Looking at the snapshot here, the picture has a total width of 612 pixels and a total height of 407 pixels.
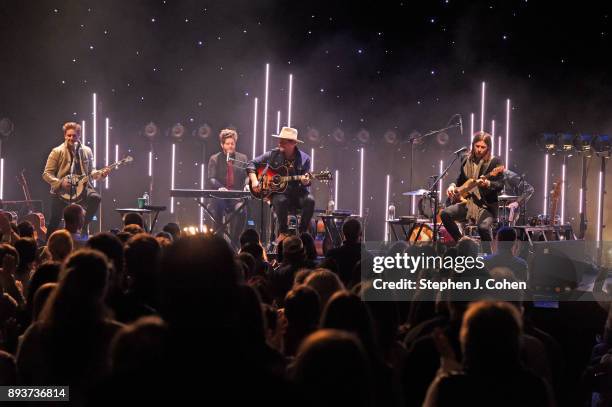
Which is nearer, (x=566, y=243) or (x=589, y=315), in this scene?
(x=589, y=315)

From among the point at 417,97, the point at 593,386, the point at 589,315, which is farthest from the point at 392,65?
the point at 593,386

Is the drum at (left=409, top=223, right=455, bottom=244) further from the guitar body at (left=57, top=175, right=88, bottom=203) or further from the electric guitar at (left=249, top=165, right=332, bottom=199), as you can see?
the guitar body at (left=57, top=175, right=88, bottom=203)

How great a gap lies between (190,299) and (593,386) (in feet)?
12.0

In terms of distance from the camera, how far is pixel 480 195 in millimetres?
10453

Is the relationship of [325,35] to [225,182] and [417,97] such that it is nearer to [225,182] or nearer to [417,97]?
[417,97]

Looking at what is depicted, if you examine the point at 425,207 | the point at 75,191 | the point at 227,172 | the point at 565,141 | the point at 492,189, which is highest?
the point at 565,141

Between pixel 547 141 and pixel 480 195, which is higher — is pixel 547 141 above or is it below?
above

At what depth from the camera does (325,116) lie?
17719 mm

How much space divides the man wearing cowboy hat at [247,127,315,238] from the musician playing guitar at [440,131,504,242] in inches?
83.5

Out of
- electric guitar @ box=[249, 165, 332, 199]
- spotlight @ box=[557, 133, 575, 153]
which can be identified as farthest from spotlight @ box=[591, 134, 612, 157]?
electric guitar @ box=[249, 165, 332, 199]

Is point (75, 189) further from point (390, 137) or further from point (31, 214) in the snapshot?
point (390, 137)

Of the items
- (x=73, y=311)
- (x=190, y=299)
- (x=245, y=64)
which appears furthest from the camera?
(x=245, y=64)

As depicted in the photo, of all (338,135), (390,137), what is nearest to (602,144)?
(390,137)

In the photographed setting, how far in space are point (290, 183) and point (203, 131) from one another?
5.54m
